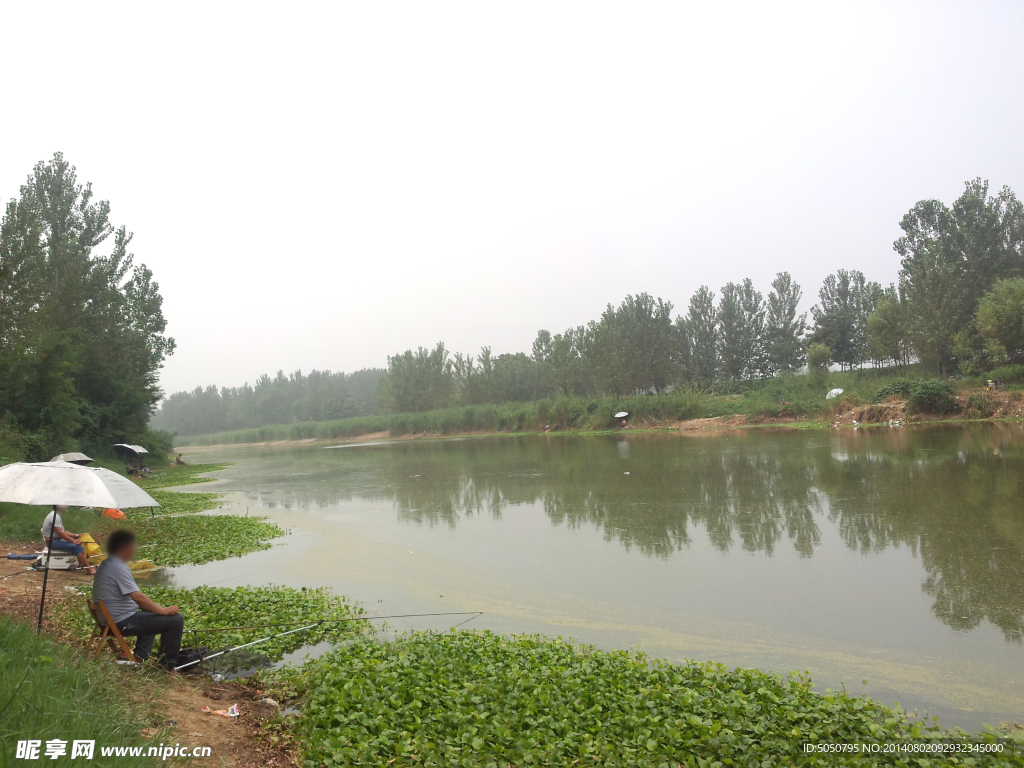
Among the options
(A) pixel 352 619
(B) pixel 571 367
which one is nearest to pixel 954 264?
(B) pixel 571 367

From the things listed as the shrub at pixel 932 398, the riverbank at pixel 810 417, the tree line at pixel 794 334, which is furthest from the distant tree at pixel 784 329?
the shrub at pixel 932 398

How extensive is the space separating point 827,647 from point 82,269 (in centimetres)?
3058

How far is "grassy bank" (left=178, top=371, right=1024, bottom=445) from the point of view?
36.3 meters

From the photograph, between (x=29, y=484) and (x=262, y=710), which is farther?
(x=29, y=484)

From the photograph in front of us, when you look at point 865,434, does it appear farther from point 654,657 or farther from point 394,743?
point 394,743

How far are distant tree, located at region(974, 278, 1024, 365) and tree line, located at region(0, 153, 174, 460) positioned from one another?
4310cm

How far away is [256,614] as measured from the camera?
6.46 meters

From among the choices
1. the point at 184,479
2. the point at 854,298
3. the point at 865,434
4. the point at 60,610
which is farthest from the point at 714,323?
the point at 60,610

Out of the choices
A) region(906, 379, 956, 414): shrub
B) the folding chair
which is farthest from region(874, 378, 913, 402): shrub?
the folding chair

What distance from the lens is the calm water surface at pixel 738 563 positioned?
17.3 feet

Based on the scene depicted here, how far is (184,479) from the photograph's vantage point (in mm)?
24844

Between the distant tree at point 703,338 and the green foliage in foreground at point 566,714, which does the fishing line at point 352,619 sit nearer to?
the green foliage in foreground at point 566,714

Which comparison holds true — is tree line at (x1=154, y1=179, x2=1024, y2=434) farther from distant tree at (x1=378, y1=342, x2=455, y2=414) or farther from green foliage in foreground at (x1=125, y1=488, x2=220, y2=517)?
green foliage in foreground at (x1=125, y1=488, x2=220, y2=517)

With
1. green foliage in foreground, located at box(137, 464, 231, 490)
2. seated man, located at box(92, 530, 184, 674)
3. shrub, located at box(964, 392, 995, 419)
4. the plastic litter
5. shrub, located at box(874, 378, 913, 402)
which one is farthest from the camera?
shrub, located at box(874, 378, 913, 402)
